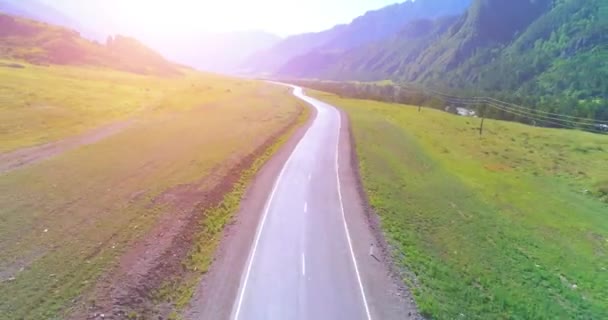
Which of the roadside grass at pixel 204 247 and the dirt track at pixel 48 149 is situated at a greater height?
the dirt track at pixel 48 149

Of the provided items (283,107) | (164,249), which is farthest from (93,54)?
(164,249)

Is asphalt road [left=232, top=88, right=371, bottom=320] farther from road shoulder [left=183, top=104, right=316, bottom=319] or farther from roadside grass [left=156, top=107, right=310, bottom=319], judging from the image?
roadside grass [left=156, top=107, right=310, bottom=319]

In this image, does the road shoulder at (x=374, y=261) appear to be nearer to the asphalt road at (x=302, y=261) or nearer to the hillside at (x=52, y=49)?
the asphalt road at (x=302, y=261)

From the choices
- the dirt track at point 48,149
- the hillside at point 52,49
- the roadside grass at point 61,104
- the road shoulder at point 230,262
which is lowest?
the road shoulder at point 230,262

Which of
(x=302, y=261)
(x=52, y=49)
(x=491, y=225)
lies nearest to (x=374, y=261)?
(x=302, y=261)

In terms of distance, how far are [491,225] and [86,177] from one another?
39.1 m

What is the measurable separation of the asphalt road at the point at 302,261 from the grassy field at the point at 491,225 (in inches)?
152

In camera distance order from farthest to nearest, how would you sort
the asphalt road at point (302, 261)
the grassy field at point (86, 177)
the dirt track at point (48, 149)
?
1. the dirt track at point (48, 149)
2. the grassy field at point (86, 177)
3. the asphalt road at point (302, 261)

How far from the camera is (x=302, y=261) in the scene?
2259 cm

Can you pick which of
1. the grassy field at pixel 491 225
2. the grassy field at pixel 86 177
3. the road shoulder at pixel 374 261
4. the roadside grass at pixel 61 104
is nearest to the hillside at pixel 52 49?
the roadside grass at pixel 61 104

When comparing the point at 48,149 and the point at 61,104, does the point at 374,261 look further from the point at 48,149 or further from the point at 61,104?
the point at 61,104

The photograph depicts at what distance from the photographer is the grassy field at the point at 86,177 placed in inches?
765

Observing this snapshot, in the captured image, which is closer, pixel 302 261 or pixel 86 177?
pixel 302 261

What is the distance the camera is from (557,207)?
3972 centimetres
